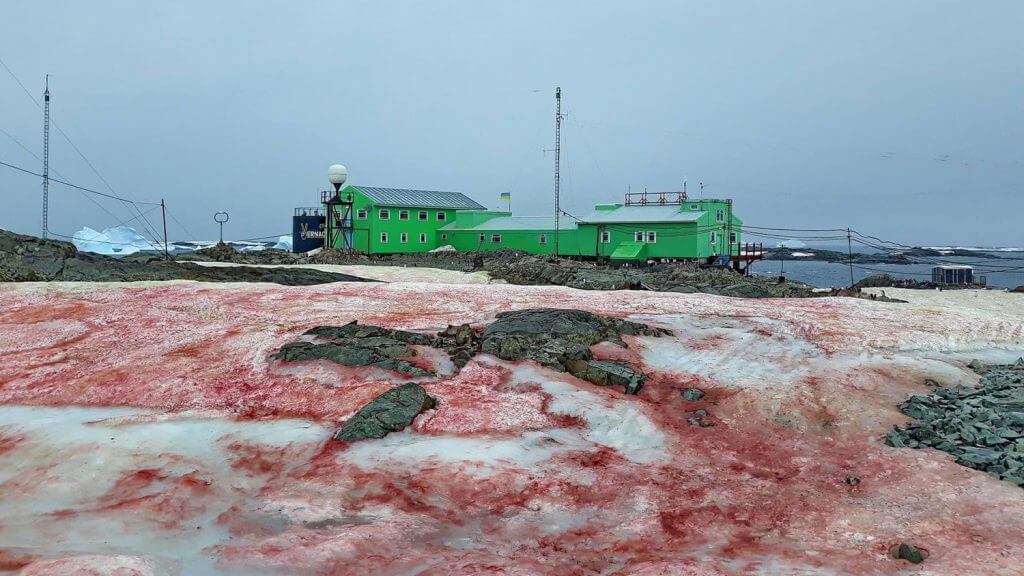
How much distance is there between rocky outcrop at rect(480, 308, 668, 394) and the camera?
16.9m

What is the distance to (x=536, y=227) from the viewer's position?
70.8 m

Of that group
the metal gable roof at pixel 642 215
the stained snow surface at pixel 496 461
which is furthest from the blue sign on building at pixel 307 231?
the stained snow surface at pixel 496 461

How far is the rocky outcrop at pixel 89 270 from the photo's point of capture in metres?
32.4

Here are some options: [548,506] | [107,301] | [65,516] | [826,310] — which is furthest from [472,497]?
[107,301]

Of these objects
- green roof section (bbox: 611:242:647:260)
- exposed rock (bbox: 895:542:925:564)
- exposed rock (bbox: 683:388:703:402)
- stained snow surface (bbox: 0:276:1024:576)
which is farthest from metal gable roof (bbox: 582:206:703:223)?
exposed rock (bbox: 895:542:925:564)

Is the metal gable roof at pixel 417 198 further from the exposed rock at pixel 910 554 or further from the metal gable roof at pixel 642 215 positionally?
the exposed rock at pixel 910 554

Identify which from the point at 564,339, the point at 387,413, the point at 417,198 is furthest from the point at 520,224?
the point at 387,413

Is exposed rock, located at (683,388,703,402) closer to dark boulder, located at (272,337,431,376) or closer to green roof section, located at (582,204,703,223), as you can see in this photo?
dark boulder, located at (272,337,431,376)

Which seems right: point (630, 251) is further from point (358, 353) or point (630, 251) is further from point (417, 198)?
point (358, 353)

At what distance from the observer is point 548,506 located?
36.1 ft

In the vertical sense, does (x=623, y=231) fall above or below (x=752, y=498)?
above

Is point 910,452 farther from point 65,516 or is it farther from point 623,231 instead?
point 623,231

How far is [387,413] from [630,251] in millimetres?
50105

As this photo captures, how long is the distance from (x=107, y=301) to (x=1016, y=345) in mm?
29972
